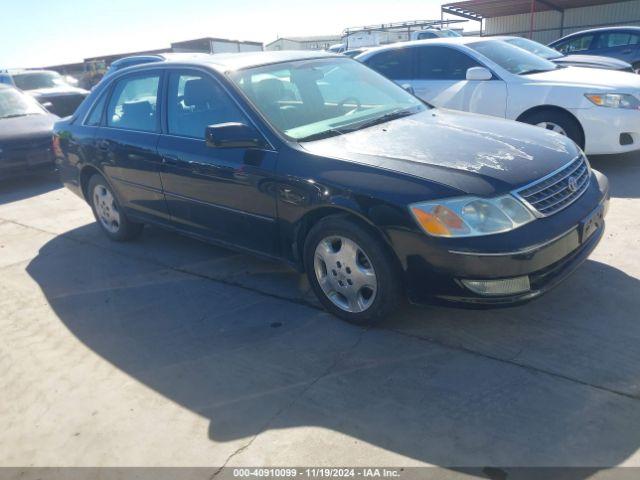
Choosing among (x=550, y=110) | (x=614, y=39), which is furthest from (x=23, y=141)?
(x=614, y=39)

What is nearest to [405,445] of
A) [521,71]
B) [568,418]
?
[568,418]

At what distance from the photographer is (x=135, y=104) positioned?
4.68 m

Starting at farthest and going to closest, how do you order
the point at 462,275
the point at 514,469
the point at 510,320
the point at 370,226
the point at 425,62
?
the point at 425,62 < the point at 510,320 < the point at 370,226 < the point at 462,275 < the point at 514,469

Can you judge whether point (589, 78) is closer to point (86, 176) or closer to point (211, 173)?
point (211, 173)

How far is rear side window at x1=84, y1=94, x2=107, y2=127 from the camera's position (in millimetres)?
5055

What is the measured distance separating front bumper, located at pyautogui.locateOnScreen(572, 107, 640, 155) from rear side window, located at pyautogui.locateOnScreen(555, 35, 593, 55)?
741 cm

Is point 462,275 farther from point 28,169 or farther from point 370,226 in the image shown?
point 28,169

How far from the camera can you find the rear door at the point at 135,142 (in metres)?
4.39

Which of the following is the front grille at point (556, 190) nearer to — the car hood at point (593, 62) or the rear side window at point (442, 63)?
the rear side window at point (442, 63)

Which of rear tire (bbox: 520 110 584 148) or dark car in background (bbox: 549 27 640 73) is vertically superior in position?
dark car in background (bbox: 549 27 640 73)

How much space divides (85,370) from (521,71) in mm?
5744

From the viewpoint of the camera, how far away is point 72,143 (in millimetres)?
5391

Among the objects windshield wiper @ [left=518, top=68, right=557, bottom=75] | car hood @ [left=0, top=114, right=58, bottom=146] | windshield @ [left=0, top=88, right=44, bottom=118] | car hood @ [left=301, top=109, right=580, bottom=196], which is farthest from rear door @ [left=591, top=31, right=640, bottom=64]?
windshield @ [left=0, top=88, right=44, bottom=118]

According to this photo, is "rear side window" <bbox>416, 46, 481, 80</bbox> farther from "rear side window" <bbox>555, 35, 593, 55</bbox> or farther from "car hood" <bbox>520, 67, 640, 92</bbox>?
"rear side window" <bbox>555, 35, 593, 55</bbox>
